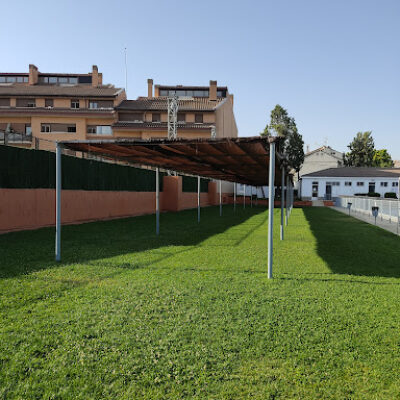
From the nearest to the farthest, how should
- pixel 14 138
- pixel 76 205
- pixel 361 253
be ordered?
pixel 361 253 → pixel 14 138 → pixel 76 205

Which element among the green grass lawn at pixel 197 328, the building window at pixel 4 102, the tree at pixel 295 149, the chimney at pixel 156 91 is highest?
the chimney at pixel 156 91

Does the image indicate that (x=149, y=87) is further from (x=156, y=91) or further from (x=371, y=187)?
(x=371, y=187)

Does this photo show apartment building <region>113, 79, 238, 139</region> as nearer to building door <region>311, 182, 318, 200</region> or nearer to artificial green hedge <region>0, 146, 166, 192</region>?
building door <region>311, 182, 318, 200</region>

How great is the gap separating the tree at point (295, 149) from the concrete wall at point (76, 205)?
28298 millimetres

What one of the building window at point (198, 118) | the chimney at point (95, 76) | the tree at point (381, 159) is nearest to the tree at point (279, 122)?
the building window at point (198, 118)

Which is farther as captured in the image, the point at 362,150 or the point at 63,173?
the point at 362,150

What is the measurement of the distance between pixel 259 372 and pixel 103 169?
49.5 ft

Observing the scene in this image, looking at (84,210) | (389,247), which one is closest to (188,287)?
(389,247)

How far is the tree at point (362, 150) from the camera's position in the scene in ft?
251

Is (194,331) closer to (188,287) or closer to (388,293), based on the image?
(188,287)

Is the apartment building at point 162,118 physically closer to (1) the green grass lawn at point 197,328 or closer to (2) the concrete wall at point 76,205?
(2) the concrete wall at point 76,205

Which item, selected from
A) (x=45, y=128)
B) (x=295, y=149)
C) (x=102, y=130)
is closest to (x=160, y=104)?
(x=102, y=130)

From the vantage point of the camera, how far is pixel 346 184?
153 ft

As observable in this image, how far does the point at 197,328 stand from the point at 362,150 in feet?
266
